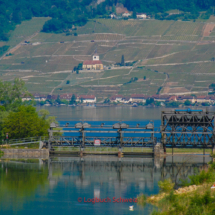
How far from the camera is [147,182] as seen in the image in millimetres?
47469

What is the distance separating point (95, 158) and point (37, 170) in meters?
10.3

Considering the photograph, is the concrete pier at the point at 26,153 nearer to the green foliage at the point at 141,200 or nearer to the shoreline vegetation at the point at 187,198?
the shoreline vegetation at the point at 187,198

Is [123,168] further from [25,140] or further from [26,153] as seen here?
[25,140]

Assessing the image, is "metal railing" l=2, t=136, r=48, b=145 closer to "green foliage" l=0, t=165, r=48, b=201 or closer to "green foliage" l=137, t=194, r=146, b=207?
"green foliage" l=0, t=165, r=48, b=201

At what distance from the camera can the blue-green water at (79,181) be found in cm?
3847

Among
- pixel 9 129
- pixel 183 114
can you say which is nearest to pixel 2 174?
pixel 9 129

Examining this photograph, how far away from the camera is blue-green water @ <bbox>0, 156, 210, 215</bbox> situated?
38.5m

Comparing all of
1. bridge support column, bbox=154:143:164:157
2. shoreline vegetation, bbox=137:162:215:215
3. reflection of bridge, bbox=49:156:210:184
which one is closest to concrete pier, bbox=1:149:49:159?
reflection of bridge, bbox=49:156:210:184

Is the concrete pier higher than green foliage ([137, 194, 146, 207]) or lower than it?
higher

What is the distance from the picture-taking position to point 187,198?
34.3 m

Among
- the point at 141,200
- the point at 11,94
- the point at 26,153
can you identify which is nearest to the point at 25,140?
the point at 26,153

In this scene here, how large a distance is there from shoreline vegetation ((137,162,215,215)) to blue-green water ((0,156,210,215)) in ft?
4.51

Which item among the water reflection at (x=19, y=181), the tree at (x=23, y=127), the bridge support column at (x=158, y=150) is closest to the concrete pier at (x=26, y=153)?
the water reflection at (x=19, y=181)

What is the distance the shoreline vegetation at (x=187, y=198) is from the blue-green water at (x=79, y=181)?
1375mm
